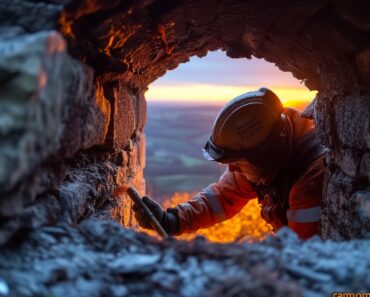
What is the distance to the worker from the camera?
3.13m

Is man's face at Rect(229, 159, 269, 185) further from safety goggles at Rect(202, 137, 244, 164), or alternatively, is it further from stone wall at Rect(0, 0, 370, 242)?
stone wall at Rect(0, 0, 370, 242)

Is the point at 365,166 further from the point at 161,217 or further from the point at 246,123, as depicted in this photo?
the point at 161,217

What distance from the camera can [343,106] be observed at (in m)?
2.35

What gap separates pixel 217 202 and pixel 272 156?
893mm

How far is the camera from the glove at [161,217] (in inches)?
124

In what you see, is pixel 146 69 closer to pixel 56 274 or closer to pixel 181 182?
pixel 56 274

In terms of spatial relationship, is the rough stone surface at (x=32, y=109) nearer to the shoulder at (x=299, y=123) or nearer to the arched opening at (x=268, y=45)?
the arched opening at (x=268, y=45)

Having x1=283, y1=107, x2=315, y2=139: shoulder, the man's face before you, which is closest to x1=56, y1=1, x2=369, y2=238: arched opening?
x1=283, y1=107, x2=315, y2=139: shoulder

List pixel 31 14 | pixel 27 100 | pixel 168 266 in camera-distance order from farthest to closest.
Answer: pixel 31 14
pixel 168 266
pixel 27 100

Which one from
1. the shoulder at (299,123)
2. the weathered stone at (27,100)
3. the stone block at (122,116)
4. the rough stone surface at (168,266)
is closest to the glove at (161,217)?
the stone block at (122,116)

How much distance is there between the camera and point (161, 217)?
3486 mm

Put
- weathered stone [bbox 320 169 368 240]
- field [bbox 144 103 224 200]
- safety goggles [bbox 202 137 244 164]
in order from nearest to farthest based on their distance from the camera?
weathered stone [bbox 320 169 368 240]
safety goggles [bbox 202 137 244 164]
field [bbox 144 103 224 200]

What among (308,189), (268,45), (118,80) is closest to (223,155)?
(308,189)

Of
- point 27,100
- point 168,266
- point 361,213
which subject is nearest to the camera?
point 27,100
